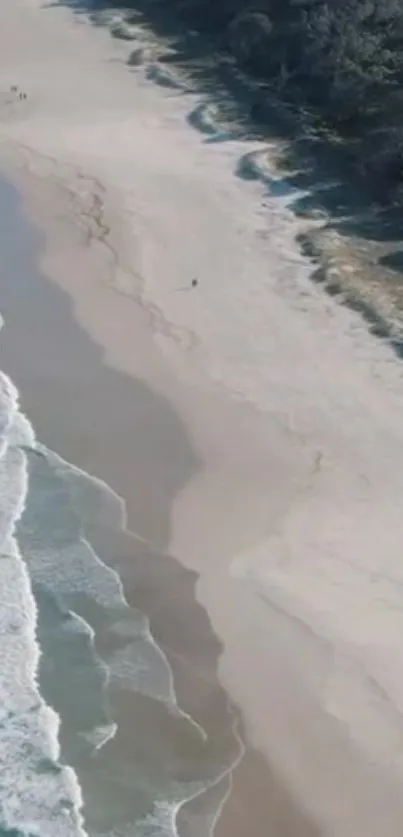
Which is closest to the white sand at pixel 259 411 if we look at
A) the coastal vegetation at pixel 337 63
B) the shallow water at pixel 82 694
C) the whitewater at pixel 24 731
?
the shallow water at pixel 82 694

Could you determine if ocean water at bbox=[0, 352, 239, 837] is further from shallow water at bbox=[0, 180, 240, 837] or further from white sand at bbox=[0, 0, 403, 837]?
white sand at bbox=[0, 0, 403, 837]

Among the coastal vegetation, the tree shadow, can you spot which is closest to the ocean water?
the tree shadow

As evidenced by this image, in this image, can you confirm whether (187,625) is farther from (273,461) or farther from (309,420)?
(309,420)

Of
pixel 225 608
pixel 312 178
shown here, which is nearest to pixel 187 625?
pixel 225 608

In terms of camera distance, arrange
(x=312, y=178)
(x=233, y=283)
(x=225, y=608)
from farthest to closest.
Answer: (x=312, y=178) → (x=233, y=283) → (x=225, y=608)

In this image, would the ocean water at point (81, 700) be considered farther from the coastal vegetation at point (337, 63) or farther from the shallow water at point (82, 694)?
the coastal vegetation at point (337, 63)

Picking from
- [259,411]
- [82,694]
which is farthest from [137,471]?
[82,694]

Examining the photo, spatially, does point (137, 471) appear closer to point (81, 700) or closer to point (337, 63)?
point (81, 700)
